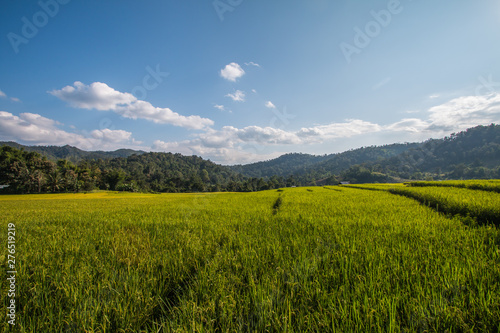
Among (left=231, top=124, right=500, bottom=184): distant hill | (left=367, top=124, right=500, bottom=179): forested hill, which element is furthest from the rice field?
(left=367, top=124, right=500, bottom=179): forested hill

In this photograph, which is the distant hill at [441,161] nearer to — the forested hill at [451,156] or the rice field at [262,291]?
the forested hill at [451,156]

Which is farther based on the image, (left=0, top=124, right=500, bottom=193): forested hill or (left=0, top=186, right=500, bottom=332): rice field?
(left=0, top=124, right=500, bottom=193): forested hill

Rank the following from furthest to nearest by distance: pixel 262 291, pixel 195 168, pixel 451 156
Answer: pixel 195 168 → pixel 451 156 → pixel 262 291

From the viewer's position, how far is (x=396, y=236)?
379 centimetres

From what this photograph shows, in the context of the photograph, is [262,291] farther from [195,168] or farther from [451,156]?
[451,156]

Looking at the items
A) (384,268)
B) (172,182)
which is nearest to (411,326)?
(384,268)

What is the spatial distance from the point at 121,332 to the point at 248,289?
1143 mm

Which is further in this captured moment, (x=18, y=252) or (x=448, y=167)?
(x=448, y=167)

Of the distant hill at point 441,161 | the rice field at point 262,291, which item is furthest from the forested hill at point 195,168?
the rice field at point 262,291

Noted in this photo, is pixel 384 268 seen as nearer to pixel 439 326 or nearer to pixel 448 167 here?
pixel 439 326

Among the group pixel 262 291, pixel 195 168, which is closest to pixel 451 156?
pixel 195 168

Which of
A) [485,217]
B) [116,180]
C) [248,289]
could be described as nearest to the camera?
[248,289]

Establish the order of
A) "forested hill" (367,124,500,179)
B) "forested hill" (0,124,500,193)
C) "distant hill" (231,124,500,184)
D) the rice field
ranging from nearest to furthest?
1. the rice field
2. "forested hill" (0,124,500,193)
3. "distant hill" (231,124,500,184)
4. "forested hill" (367,124,500,179)

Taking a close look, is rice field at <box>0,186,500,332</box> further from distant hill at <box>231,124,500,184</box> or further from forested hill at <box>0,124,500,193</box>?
distant hill at <box>231,124,500,184</box>
